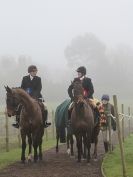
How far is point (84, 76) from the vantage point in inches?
599

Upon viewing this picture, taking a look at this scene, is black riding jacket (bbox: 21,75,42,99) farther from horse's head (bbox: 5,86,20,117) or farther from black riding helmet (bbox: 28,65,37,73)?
horse's head (bbox: 5,86,20,117)

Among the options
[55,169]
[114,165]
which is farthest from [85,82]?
[55,169]

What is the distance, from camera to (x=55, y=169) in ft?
43.0

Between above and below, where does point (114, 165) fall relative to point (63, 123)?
below

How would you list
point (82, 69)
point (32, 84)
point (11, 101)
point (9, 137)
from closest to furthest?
point (11, 101), point (82, 69), point (32, 84), point (9, 137)

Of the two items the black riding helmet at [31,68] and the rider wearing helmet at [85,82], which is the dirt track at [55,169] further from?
the black riding helmet at [31,68]

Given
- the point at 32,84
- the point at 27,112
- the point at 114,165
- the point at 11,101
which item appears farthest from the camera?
the point at 32,84

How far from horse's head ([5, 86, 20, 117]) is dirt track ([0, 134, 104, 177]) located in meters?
1.54

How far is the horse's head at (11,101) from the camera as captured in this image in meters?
13.8

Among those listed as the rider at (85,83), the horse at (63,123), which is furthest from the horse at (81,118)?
the horse at (63,123)

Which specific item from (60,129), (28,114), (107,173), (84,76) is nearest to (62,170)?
(107,173)

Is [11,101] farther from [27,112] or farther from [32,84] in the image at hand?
[32,84]

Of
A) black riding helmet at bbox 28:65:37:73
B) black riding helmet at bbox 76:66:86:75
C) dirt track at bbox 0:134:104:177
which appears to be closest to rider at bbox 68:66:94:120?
black riding helmet at bbox 76:66:86:75

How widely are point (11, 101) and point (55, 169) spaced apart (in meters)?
2.30
